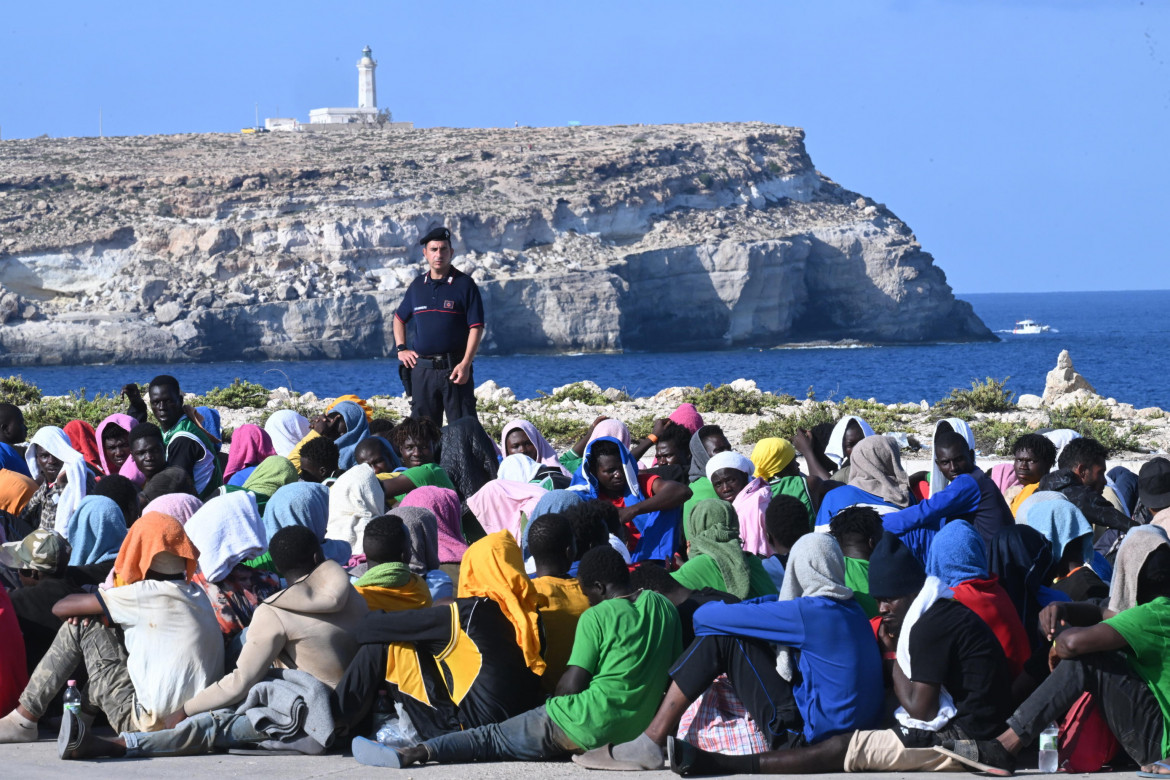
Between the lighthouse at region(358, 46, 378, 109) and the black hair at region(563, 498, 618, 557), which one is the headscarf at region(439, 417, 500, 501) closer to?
the black hair at region(563, 498, 618, 557)

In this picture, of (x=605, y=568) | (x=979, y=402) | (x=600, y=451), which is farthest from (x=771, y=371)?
(x=605, y=568)

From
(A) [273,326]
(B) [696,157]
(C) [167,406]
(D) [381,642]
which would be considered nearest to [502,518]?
(D) [381,642]

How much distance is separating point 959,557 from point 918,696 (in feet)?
1.94

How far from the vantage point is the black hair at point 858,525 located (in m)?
5.80

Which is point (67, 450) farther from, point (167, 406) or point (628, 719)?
point (628, 719)

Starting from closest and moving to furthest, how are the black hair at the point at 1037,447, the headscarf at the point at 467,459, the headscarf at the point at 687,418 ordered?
the black hair at the point at 1037,447, the headscarf at the point at 467,459, the headscarf at the point at 687,418

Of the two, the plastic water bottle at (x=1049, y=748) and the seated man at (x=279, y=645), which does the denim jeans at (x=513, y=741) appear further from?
the plastic water bottle at (x=1049, y=748)

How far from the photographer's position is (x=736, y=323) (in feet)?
300

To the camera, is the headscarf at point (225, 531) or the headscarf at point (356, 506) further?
the headscarf at point (356, 506)

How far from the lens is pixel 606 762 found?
199 inches

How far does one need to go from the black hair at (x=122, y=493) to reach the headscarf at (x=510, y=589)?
2.01 m

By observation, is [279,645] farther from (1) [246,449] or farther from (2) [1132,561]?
(1) [246,449]

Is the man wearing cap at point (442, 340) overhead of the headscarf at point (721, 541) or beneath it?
overhead

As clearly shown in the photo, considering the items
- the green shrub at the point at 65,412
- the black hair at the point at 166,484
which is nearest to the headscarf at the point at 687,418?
the black hair at the point at 166,484
